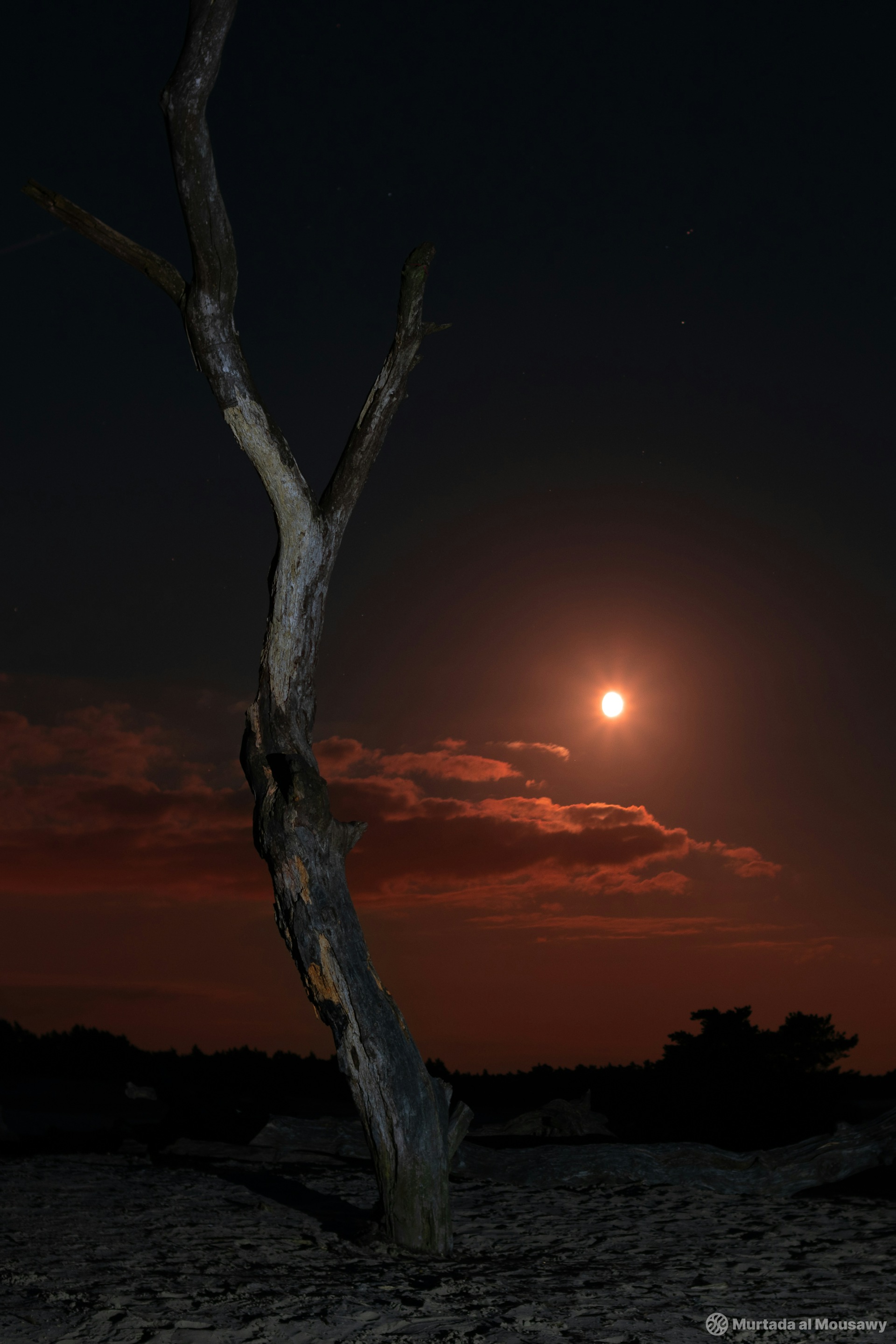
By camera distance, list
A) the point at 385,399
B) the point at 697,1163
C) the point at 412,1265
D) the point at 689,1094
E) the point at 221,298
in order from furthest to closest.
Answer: the point at 689,1094 < the point at 697,1163 < the point at 385,399 < the point at 221,298 < the point at 412,1265

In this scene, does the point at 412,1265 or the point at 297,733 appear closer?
the point at 412,1265

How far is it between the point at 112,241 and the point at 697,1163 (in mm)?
11139

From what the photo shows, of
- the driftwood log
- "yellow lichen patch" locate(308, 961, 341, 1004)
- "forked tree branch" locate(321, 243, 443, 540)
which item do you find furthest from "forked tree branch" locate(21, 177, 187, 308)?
the driftwood log

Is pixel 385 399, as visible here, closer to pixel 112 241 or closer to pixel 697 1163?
pixel 112 241

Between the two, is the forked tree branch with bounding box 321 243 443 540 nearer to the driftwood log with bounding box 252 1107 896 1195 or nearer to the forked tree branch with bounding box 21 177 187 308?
the forked tree branch with bounding box 21 177 187 308

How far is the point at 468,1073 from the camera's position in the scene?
113 ft

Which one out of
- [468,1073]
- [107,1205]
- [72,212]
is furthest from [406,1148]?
[468,1073]

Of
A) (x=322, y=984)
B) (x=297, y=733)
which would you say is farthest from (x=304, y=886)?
(x=297, y=733)

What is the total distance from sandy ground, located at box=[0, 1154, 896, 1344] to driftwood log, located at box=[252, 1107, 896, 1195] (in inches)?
10.5

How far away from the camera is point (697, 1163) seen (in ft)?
39.2

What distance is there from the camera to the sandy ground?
6.56 m

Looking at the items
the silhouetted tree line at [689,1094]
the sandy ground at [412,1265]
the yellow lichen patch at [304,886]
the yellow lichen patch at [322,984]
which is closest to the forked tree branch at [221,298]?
the yellow lichen patch at [304,886]

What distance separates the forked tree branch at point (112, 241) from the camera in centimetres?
888

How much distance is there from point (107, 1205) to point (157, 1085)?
11.6 meters
